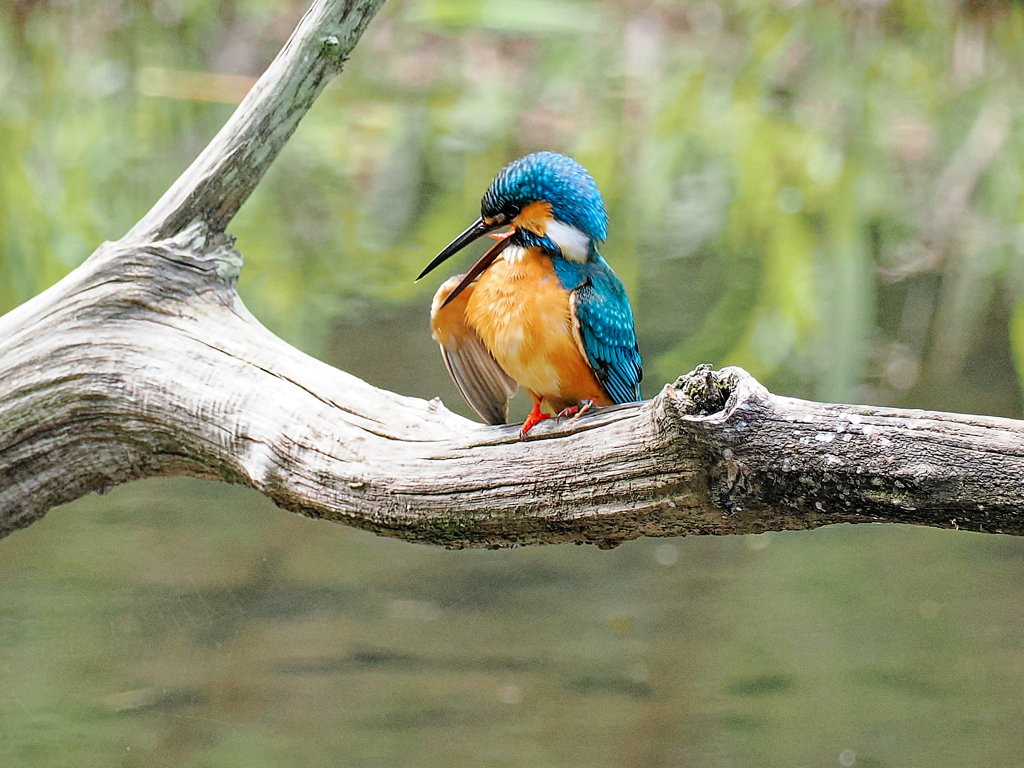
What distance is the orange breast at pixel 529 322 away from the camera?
6.05 ft

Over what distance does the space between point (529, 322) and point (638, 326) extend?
9.21 ft

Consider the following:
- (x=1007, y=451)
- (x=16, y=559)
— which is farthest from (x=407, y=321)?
(x=1007, y=451)

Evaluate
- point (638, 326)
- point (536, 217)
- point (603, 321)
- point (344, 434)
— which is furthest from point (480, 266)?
point (638, 326)

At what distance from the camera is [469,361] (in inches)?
82.7

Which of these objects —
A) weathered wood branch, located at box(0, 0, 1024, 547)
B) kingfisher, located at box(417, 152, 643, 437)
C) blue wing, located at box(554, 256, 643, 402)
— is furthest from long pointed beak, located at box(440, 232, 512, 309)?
weathered wood branch, located at box(0, 0, 1024, 547)

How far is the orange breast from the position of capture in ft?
6.05

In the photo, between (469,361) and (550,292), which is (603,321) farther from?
(469,361)

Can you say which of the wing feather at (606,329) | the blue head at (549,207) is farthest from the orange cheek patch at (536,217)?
the wing feather at (606,329)

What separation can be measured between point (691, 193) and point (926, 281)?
1479 millimetres

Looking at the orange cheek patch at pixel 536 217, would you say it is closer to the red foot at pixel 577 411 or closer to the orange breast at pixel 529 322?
the orange breast at pixel 529 322

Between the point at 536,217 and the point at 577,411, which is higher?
the point at 536,217

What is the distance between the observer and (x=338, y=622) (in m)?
3.06

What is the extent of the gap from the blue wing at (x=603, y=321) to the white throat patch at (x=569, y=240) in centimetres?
2

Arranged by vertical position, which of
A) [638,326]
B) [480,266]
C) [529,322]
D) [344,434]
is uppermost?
[638,326]
